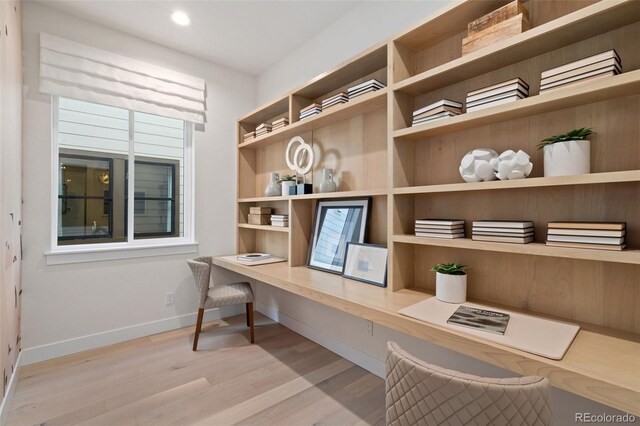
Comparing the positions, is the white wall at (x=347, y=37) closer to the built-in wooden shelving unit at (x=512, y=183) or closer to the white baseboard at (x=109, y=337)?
the built-in wooden shelving unit at (x=512, y=183)

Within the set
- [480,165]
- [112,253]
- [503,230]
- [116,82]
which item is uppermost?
[116,82]

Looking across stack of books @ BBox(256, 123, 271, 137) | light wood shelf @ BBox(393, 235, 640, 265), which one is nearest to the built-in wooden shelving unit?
light wood shelf @ BBox(393, 235, 640, 265)

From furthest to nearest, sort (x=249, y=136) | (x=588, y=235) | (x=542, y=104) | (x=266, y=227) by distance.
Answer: (x=249, y=136)
(x=266, y=227)
(x=542, y=104)
(x=588, y=235)

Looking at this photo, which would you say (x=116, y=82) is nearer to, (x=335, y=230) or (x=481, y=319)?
(x=335, y=230)

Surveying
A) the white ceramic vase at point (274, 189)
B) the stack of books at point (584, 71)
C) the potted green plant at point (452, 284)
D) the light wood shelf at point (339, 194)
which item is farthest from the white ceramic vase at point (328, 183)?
A: the stack of books at point (584, 71)

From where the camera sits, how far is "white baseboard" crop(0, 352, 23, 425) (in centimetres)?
168

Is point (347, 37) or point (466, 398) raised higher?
point (347, 37)

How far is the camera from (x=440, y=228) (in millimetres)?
1588

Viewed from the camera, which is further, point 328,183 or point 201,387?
point 328,183

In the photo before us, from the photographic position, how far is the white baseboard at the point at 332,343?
2193 millimetres

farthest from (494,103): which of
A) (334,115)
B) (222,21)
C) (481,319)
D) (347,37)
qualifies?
(222,21)

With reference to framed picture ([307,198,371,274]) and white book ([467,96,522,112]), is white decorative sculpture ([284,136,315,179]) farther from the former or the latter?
white book ([467,96,522,112])

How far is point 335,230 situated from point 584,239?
4.97 feet

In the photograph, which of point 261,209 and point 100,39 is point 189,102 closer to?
point 100,39
